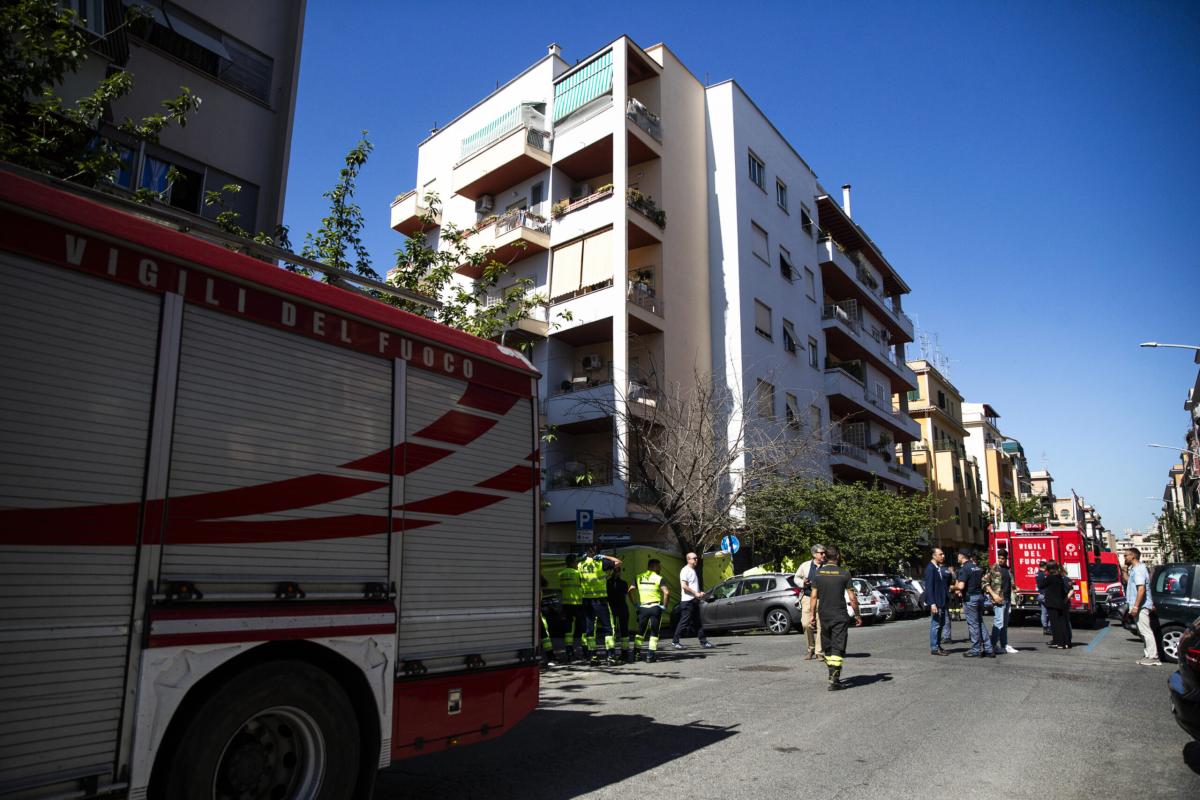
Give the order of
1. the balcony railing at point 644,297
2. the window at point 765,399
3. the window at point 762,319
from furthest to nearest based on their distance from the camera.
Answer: the window at point 762,319 → the window at point 765,399 → the balcony railing at point 644,297

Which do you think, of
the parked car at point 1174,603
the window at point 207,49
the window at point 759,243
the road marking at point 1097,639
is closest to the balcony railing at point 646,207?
the window at point 759,243

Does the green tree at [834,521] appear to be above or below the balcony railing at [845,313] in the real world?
below

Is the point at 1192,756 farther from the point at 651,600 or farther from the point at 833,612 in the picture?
the point at 651,600

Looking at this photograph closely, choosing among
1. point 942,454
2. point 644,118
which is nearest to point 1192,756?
point 644,118

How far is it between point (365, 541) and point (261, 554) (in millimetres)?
622

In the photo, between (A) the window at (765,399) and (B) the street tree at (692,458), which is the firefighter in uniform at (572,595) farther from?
(A) the window at (765,399)

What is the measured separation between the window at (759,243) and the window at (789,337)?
8.90ft

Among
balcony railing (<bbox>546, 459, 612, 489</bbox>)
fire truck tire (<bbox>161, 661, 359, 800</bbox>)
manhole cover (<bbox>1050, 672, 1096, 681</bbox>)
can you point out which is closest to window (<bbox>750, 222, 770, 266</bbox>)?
balcony railing (<bbox>546, 459, 612, 489</bbox>)

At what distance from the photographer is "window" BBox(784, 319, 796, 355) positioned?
3234 cm

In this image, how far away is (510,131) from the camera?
29422mm

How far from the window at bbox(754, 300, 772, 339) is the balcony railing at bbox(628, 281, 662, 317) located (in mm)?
4950

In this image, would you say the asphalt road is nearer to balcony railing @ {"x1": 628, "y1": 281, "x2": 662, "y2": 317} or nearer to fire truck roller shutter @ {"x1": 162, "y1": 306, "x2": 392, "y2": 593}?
fire truck roller shutter @ {"x1": 162, "y1": 306, "x2": 392, "y2": 593}

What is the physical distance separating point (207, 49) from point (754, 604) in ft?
53.2

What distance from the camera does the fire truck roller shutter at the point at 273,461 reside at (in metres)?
3.71
